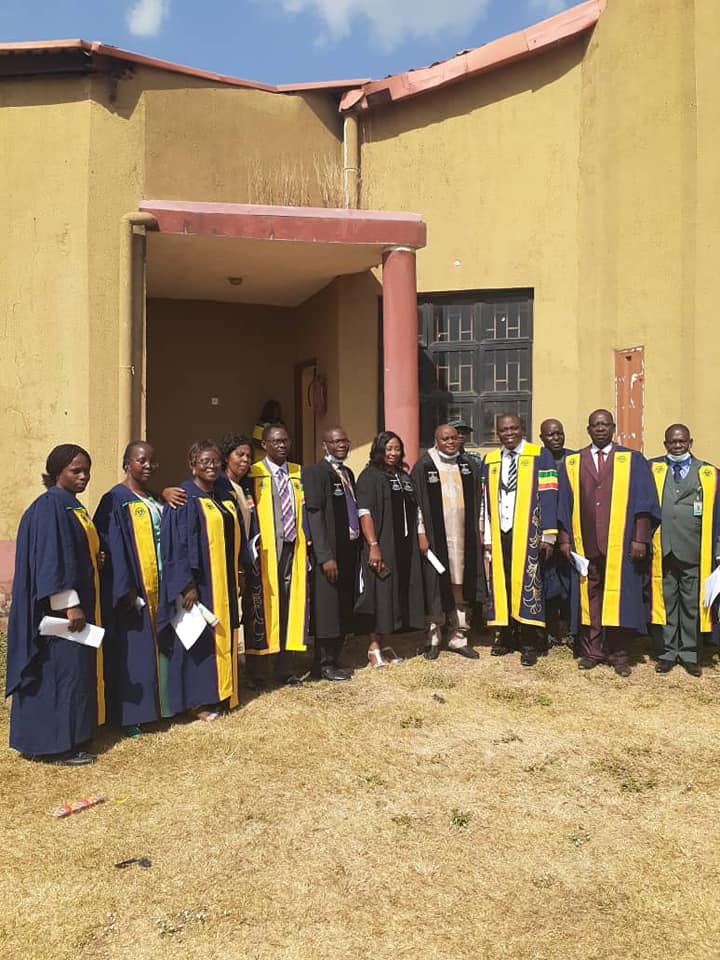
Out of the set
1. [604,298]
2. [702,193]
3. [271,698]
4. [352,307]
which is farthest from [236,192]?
[271,698]

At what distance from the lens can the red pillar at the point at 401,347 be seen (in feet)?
25.4

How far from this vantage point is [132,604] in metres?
4.73

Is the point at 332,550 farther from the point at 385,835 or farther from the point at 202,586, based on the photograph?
the point at 385,835

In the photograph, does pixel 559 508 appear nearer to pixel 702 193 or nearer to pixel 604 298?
pixel 604 298

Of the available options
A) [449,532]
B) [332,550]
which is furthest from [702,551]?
[332,550]

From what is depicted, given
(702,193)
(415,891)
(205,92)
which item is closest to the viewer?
(415,891)

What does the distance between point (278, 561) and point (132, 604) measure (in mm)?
1195

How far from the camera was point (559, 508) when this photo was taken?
623cm

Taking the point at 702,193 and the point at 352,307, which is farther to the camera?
the point at 352,307

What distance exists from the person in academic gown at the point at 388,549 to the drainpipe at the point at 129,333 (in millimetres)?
2373

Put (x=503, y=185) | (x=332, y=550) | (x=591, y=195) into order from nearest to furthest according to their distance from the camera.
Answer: (x=332, y=550), (x=591, y=195), (x=503, y=185)

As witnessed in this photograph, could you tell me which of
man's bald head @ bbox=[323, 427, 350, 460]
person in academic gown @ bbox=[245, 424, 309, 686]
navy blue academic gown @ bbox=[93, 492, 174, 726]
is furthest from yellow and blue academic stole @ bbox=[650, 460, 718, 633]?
navy blue academic gown @ bbox=[93, 492, 174, 726]

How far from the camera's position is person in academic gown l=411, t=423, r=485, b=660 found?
6.29 m

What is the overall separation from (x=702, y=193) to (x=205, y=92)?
4828 millimetres
